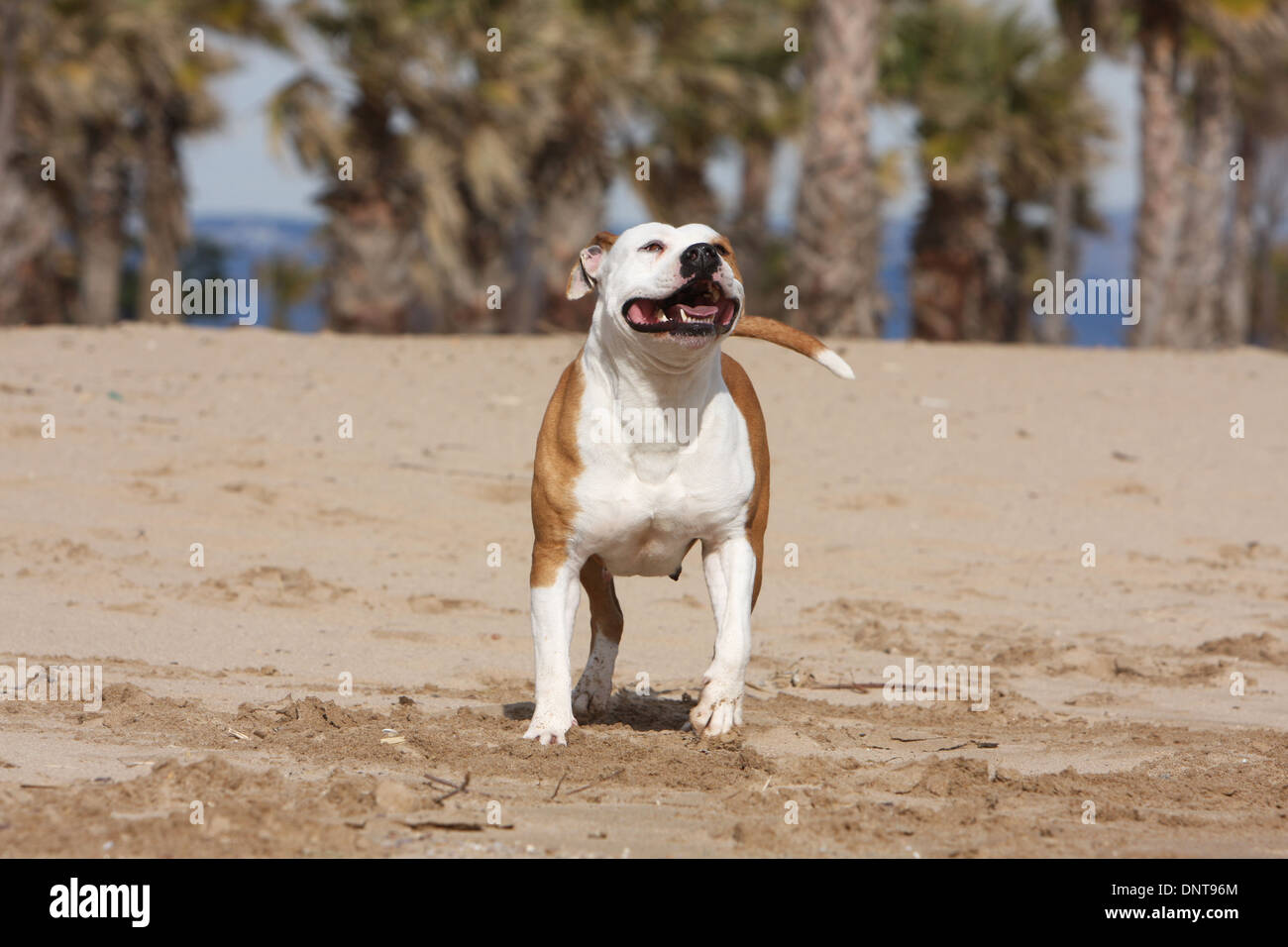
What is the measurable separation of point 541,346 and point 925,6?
12.3m

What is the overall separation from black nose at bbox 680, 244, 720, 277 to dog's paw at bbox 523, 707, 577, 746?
1.51 metres

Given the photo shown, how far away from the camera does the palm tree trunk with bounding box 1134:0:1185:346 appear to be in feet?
60.4

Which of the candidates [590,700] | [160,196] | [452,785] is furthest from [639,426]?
[160,196]

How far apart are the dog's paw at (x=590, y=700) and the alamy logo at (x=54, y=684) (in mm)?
1676

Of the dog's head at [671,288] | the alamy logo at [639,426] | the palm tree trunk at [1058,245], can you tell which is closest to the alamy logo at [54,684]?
the alamy logo at [639,426]

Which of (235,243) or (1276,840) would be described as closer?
(1276,840)

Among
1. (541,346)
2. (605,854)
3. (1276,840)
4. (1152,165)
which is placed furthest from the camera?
(1152,165)

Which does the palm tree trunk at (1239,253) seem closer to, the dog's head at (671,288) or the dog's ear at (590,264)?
the dog's ear at (590,264)

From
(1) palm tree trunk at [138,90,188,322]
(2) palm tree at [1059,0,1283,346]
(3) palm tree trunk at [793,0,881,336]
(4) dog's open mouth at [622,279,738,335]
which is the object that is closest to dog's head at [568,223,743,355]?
(4) dog's open mouth at [622,279,738,335]

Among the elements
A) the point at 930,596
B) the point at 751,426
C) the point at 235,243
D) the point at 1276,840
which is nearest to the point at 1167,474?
the point at 930,596

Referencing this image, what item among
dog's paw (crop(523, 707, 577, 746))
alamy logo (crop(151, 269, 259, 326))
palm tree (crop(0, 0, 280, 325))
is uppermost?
palm tree (crop(0, 0, 280, 325))

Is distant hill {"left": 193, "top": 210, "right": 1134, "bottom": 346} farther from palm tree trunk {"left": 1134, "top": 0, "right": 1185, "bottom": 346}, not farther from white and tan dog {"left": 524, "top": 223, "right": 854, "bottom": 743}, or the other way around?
white and tan dog {"left": 524, "top": 223, "right": 854, "bottom": 743}

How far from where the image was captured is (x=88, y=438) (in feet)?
34.0

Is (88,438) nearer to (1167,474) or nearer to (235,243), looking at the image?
(1167,474)
